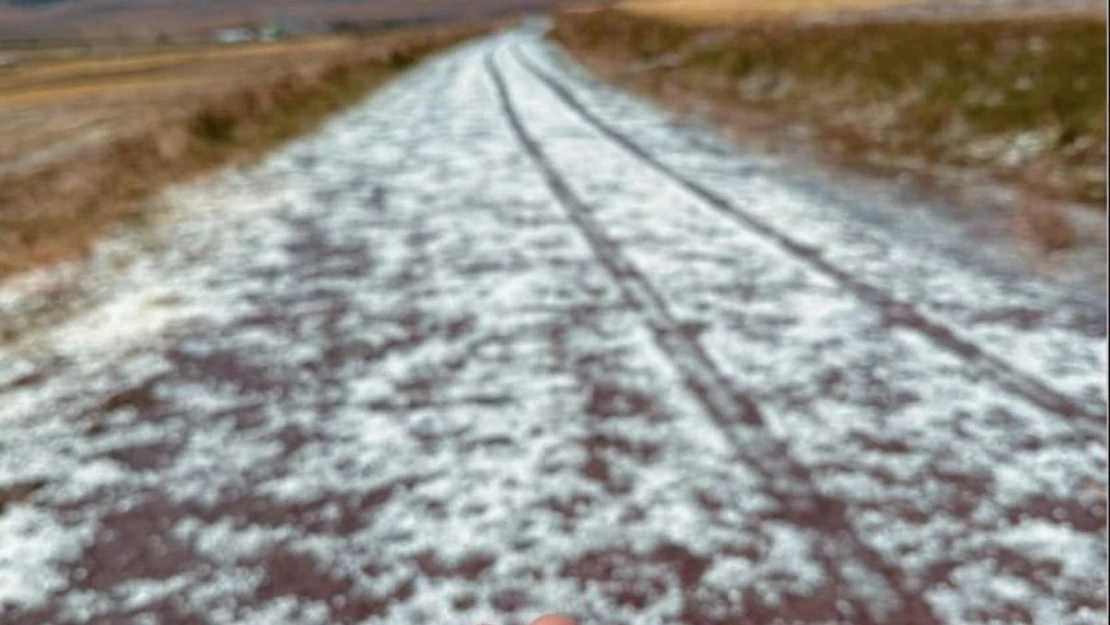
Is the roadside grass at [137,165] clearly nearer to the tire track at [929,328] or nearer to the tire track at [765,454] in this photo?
the tire track at [765,454]

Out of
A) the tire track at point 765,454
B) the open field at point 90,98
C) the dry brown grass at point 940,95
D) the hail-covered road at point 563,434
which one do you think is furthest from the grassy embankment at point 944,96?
the open field at point 90,98

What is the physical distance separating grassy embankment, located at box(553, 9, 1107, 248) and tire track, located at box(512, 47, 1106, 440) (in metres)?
2.10

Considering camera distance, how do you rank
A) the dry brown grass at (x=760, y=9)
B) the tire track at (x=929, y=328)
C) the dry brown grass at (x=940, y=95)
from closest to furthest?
the tire track at (x=929, y=328)
the dry brown grass at (x=940, y=95)
the dry brown grass at (x=760, y=9)

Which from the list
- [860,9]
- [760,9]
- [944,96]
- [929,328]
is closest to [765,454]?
[929,328]

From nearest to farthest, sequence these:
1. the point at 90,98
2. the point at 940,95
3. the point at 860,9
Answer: the point at 940,95 → the point at 860,9 → the point at 90,98

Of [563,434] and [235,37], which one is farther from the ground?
[563,434]

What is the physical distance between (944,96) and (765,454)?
11218 millimetres

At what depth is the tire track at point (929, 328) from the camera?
4684 millimetres

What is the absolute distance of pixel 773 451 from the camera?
4316mm

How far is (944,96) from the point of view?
13.9 metres

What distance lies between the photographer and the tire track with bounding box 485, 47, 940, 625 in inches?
131

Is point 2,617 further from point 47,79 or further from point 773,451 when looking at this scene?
point 47,79

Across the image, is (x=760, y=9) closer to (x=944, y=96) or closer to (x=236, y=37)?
(x=944, y=96)

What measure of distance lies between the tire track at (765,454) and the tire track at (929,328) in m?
1.30
